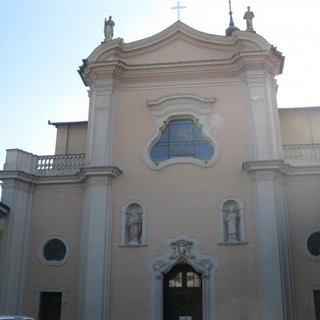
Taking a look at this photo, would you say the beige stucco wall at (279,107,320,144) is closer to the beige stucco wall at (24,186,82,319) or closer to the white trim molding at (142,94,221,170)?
the white trim molding at (142,94,221,170)

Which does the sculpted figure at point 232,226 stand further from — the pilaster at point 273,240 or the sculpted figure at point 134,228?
the sculpted figure at point 134,228

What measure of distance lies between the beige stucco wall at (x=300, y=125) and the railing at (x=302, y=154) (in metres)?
2.19

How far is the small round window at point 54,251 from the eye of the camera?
49.2 feet

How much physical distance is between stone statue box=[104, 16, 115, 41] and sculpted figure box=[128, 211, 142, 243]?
271 inches

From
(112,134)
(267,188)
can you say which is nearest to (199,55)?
(112,134)

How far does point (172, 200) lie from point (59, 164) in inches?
168

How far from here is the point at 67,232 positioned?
1521 cm

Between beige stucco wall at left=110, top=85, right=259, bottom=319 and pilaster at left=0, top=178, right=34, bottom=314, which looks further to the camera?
pilaster at left=0, top=178, right=34, bottom=314

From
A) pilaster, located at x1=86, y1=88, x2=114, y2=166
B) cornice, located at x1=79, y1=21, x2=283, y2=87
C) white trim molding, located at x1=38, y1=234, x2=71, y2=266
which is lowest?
white trim molding, located at x1=38, y1=234, x2=71, y2=266

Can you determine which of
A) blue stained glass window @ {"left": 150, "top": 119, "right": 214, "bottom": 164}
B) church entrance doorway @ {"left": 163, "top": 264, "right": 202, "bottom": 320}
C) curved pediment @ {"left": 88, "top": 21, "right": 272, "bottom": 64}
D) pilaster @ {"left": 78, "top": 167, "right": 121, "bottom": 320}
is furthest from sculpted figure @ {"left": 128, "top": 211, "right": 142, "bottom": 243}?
curved pediment @ {"left": 88, "top": 21, "right": 272, "bottom": 64}

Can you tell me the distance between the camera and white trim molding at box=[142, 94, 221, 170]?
1534 centimetres

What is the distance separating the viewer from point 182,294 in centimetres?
1411

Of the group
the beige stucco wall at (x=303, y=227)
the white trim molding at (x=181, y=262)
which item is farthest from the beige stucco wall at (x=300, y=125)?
the white trim molding at (x=181, y=262)

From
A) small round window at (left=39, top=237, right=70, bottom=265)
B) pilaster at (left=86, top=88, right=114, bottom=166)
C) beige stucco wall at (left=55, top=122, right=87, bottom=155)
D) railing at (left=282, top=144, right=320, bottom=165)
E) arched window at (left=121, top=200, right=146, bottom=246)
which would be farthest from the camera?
beige stucco wall at (left=55, top=122, right=87, bottom=155)
